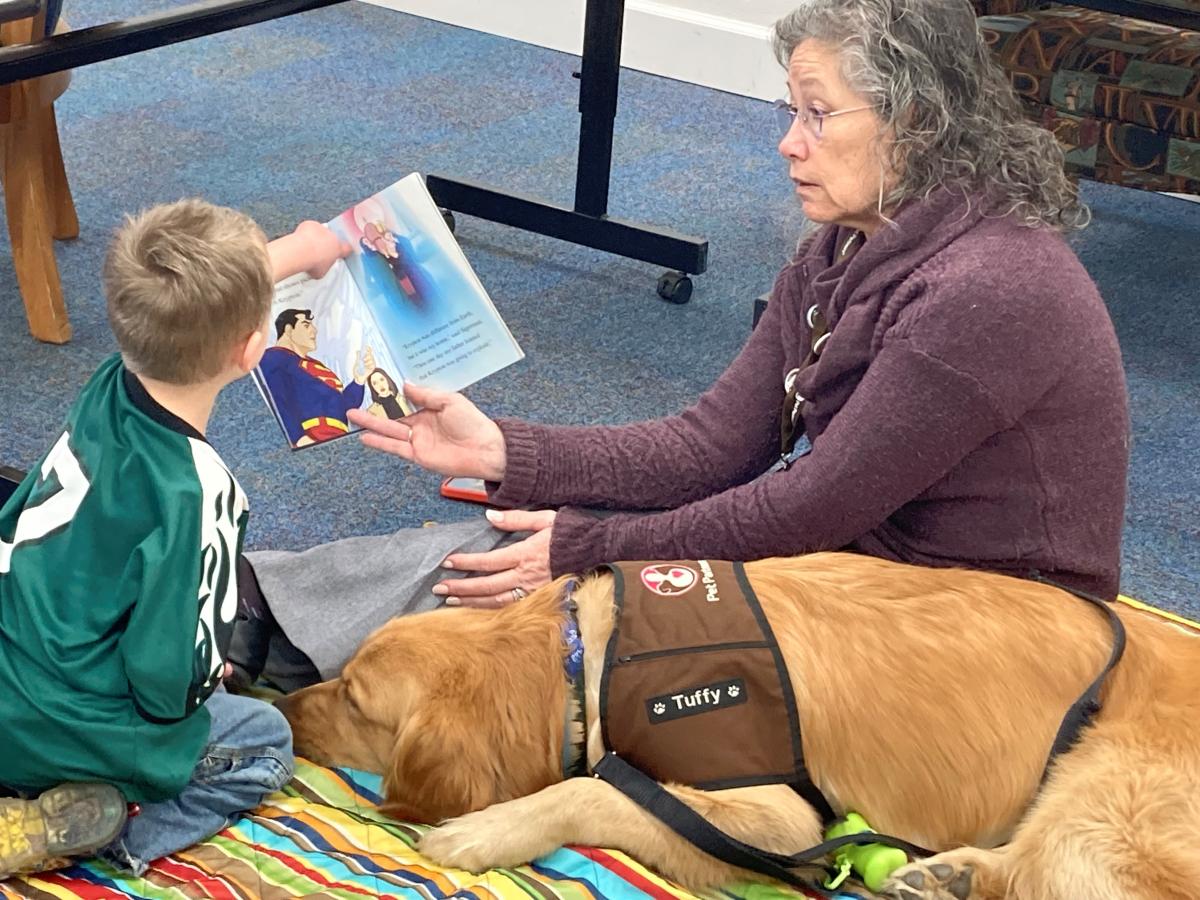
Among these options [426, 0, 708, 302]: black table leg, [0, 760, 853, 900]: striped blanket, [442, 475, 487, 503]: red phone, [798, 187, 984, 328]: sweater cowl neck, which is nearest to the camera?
[0, 760, 853, 900]: striped blanket

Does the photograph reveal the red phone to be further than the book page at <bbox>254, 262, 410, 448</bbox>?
Yes

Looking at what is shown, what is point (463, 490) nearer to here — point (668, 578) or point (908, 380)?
point (668, 578)

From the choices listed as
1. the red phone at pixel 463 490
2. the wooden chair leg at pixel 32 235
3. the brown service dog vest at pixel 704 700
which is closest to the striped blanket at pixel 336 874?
the brown service dog vest at pixel 704 700

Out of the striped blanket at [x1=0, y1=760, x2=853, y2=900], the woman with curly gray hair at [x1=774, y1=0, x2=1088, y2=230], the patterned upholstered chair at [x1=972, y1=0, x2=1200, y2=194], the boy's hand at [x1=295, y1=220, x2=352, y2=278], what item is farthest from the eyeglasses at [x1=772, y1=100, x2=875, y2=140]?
the patterned upholstered chair at [x1=972, y1=0, x2=1200, y2=194]

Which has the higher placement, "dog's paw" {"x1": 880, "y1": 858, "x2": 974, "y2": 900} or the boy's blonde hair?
the boy's blonde hair

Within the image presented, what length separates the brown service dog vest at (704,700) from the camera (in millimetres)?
1704

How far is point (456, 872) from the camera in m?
1.70

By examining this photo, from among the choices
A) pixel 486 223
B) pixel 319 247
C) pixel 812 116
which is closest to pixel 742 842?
pixel 812 116

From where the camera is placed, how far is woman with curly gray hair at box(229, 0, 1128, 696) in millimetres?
1820

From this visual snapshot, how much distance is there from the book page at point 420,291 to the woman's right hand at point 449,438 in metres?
0.06

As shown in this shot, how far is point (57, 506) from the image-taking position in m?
1.60

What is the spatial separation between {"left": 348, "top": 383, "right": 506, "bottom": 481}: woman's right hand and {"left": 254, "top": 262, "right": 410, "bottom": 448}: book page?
3cm

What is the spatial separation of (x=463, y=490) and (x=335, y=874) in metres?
1.29

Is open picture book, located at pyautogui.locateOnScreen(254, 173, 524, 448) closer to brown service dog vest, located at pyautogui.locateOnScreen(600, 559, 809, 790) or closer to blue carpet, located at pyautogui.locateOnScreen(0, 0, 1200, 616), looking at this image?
blue carpet, located at pyautogui.locateOnScreen(0, 0, 1200, 616)
